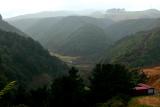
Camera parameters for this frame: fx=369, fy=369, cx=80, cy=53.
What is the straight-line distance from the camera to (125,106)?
64375 millimetres

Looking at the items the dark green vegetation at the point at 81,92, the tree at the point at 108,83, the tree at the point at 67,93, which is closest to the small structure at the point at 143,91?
the tree at the point at 108,83

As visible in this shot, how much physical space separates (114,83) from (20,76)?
95522 mm

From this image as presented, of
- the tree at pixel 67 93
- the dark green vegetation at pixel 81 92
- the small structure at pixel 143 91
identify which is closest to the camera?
the tree at pixel 67 93

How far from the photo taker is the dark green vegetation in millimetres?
68625

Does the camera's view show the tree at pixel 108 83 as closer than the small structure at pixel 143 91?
Yes

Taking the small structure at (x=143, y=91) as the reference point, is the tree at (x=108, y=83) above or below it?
above

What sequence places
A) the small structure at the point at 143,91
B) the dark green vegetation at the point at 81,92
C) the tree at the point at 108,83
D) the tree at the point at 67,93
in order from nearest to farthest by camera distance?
the tree at the point at 67,93 → the dark green vegetation at the point at 81,92 → the tree at the point at 108,83 → the small structure at the point at 143,91

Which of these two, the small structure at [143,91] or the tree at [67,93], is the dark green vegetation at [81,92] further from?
the small structure at [143,91]

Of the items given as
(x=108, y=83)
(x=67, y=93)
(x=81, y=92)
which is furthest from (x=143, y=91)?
(x=67, y=93)

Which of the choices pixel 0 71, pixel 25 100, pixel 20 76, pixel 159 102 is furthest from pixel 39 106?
pixel 20 76

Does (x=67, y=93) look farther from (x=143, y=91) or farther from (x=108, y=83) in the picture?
(x=143, y=91)

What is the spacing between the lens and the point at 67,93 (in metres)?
68.8

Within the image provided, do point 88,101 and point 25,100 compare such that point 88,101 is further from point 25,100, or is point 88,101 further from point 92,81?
point 25,100

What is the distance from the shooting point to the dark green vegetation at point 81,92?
2702 inches
